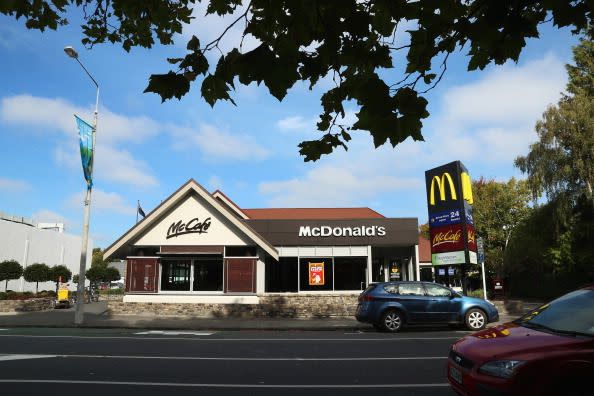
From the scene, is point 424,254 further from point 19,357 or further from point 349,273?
point 19,357

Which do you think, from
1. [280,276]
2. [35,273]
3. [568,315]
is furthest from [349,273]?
[35,273]

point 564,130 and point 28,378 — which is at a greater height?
point 564,130

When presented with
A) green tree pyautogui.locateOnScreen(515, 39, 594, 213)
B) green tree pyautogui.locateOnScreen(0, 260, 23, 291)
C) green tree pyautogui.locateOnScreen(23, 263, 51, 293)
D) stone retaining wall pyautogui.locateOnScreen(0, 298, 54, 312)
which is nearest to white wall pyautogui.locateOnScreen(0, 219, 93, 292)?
green tree pyautogui.locateOnScreen(23, 263, 51, 293)

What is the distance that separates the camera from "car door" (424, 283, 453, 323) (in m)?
14.6

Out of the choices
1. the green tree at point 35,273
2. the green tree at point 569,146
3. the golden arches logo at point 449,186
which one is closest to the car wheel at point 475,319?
the golden arches logo at point 449,186

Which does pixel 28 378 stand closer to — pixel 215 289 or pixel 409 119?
pixel 409 119

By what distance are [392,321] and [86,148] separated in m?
13.1

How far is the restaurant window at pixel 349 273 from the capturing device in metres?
22.5

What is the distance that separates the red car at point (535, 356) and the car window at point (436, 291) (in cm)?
945

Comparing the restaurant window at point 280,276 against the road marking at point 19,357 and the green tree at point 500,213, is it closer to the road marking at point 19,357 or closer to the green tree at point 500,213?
the road marking at point 19,357

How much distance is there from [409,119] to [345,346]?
29.3ft

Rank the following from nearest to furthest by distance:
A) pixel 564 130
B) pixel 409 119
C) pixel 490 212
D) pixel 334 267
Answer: pixel 409 119 → pixel 334 267 → pixel 564 130 → pixel 490 212

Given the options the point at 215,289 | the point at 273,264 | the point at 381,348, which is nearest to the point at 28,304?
the point at 215,289

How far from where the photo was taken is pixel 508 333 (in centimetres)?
521
